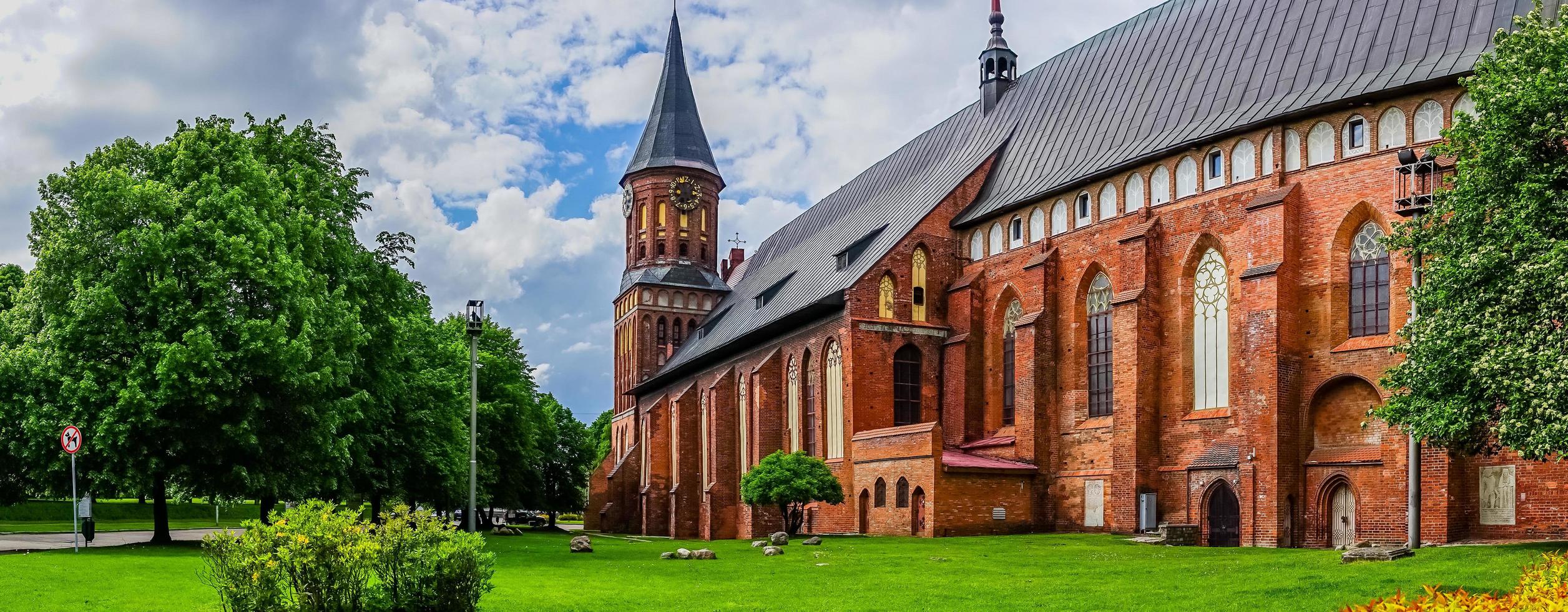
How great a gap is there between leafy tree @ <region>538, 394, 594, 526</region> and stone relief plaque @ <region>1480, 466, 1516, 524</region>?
174ft

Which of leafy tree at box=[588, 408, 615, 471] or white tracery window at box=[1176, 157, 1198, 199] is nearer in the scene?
white tracery window at box=[1176, 157, 1198, 199]

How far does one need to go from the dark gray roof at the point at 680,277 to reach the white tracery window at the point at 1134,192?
42345 millimetres

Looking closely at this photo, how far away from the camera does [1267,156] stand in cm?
3347

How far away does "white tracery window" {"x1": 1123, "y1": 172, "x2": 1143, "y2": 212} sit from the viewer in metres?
37.6

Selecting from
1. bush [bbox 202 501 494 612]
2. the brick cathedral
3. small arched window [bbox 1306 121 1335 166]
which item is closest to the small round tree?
the brick cathedral

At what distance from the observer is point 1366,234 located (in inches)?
1232

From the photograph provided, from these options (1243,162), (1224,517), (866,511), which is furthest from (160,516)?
(1243,162)

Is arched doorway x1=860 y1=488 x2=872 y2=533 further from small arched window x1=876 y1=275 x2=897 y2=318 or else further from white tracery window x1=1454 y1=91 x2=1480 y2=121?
white tracery window x1=1454 y1=91 x2=1480 y2=121

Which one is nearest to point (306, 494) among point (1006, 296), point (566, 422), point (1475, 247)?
point (1006, 296)

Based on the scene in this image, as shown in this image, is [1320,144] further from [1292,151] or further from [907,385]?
[907,385]

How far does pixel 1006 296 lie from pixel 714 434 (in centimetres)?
1900

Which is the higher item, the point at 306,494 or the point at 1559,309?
the point at 1559,309

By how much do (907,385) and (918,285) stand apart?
3.53m

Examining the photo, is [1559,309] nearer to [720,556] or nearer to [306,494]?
[720,556]
